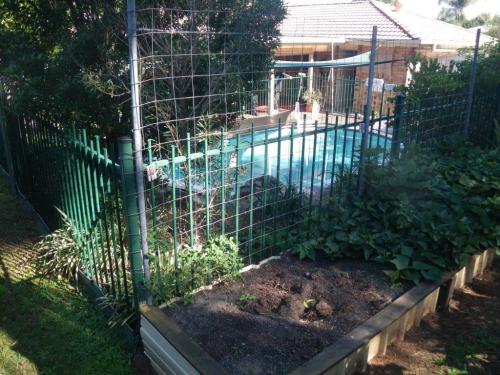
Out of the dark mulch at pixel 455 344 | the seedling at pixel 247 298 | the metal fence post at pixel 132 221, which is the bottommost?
the dark mulch at pixel 455 344

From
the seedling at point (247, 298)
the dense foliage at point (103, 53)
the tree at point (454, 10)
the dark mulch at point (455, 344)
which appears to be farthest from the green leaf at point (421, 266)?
the tree at point (454, 10)

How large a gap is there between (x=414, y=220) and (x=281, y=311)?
5.19 ft

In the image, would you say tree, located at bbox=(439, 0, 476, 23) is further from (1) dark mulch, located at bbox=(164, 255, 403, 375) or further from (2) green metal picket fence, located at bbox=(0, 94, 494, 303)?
(1) dark mulch, located at bbox=(164, 255, 403, 375)

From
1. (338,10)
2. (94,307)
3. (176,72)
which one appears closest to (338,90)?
(338,10)

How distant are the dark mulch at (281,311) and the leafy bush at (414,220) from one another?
20 cm

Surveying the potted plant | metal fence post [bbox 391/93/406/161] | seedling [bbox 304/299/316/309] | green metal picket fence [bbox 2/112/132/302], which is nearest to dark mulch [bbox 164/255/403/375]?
seedling [bbox 304/299/316/309]

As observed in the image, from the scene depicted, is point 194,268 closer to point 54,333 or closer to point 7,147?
point 54,333

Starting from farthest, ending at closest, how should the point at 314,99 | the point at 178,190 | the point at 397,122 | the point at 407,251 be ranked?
the point at 314,99 < the point at 397,122 < the point at 178,190 < the point at 407,251

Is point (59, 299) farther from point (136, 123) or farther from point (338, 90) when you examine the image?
point (338, 90)

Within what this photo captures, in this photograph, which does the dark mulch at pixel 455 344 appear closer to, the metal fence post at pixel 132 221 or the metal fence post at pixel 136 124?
the metal fence post at pixel 132 221

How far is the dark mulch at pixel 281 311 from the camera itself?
2.78 meters

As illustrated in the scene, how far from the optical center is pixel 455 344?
3.25 m

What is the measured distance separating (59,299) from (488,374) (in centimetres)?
342

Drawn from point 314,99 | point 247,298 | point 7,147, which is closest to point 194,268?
point 247,298
